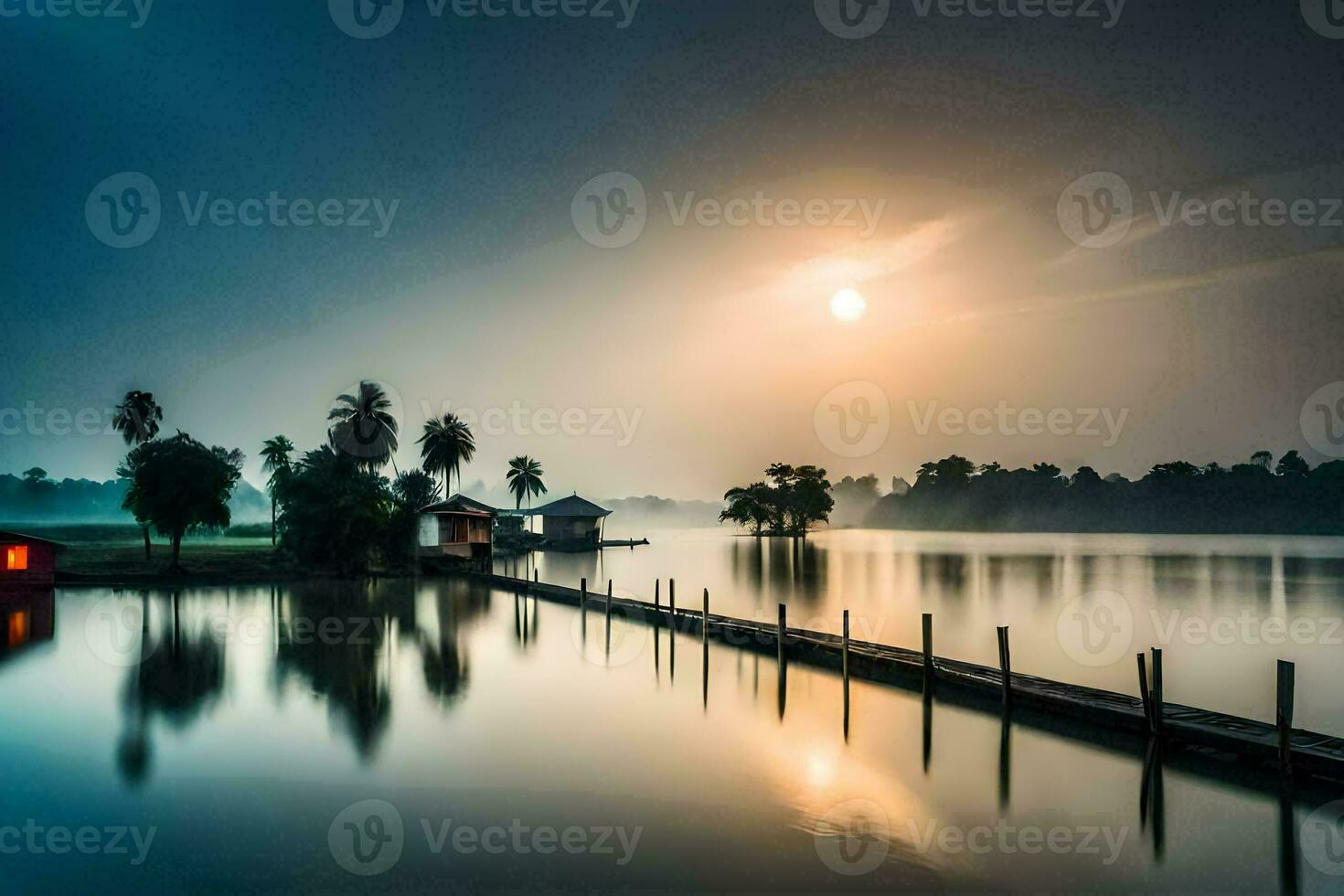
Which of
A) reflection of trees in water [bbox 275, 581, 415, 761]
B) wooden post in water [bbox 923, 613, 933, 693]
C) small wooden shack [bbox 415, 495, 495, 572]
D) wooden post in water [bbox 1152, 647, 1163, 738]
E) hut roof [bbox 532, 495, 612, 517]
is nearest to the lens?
wooden post in water [bbox 1152, 647, 1163, 738]

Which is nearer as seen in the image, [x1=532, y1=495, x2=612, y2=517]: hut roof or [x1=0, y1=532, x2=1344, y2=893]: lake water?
[x1=0, y1=532, x2=1344, y2=893]: lake water

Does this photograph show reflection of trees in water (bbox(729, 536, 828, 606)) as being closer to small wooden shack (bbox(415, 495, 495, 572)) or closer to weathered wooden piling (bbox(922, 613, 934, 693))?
small wooden shack (bbox(415, 495, 495, 572))

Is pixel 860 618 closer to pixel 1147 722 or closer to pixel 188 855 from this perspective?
pixel 1147 722

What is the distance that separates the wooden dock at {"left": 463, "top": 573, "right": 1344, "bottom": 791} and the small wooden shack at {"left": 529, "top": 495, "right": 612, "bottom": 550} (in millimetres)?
70442

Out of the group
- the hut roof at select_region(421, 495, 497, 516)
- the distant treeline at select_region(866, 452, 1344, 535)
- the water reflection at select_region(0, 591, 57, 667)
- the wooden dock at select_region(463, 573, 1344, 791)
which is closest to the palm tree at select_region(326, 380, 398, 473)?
the hut roof at select_region(421, 495, 497, 516)

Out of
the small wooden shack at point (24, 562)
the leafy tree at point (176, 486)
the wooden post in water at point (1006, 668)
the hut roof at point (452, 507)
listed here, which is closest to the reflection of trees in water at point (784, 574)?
the hut roof at point (452, 507)

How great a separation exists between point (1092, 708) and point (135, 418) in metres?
64.8

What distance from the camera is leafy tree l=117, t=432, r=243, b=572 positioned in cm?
4741

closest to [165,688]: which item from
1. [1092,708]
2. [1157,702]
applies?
[1092,708]

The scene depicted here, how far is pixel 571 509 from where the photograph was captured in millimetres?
95625

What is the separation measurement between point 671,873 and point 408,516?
1971 inches

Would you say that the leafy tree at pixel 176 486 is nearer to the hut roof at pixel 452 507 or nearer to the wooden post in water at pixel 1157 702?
the hut roof at pixel 452 507

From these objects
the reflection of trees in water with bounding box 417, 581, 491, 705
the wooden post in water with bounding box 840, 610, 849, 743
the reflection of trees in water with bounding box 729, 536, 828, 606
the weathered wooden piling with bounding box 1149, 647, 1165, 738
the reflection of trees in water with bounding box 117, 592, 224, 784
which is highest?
the weathered wooden piling with bounding box 1149, 647, 1165, 738

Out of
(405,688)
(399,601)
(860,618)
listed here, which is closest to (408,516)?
(399,601)
